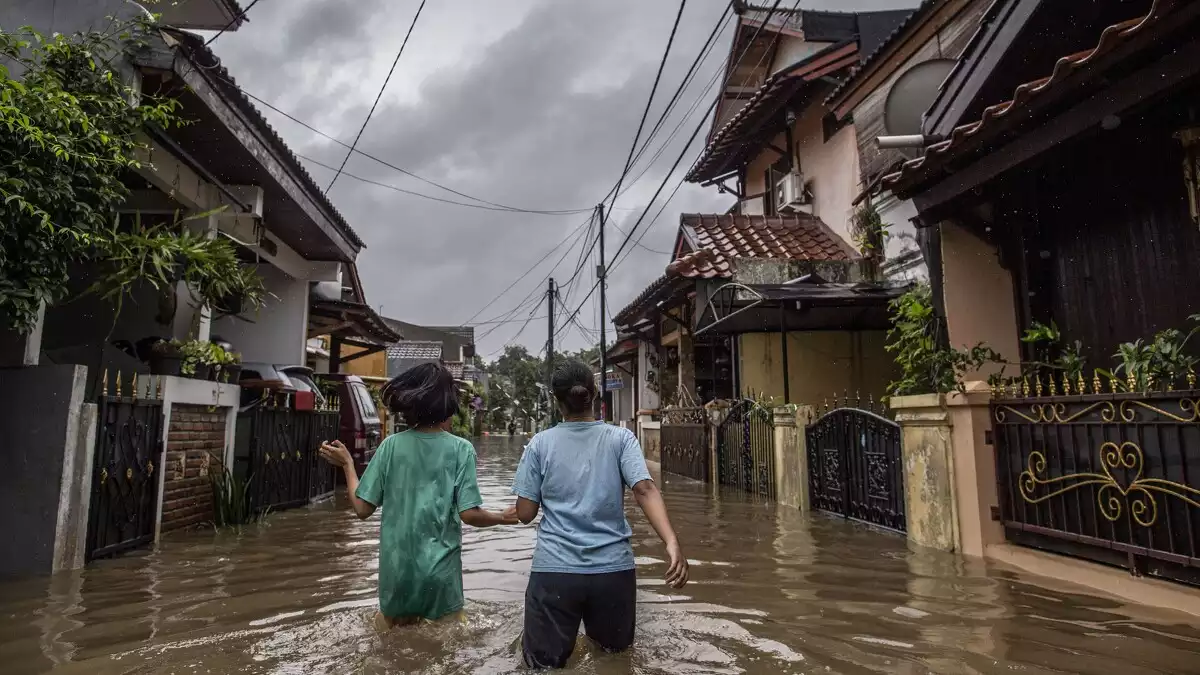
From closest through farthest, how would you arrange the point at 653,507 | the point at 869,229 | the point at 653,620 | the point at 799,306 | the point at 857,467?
the point at 653,507
the point at 653,620
the point at 857,467
the point at 799,306
the point at 869,229

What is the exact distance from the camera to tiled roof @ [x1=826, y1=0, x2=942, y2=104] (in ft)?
32.1

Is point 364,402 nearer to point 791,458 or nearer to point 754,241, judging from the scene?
point 791,458

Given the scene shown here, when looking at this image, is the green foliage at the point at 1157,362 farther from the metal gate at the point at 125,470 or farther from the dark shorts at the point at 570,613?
the metal gate at the point at 125,470

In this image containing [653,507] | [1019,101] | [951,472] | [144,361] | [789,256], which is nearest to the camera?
[653,507]

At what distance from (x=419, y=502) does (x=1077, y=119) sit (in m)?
4.71

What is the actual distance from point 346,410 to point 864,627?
31.8 ft

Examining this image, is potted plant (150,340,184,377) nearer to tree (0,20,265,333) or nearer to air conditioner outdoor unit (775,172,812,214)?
tree (0,20,265,333)

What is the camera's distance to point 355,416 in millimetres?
Answer: 11766

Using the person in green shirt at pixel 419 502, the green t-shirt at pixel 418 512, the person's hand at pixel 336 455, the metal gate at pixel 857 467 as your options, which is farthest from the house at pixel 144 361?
the metal gate at pixel 857 467

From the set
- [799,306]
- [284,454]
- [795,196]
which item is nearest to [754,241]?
[795,196]

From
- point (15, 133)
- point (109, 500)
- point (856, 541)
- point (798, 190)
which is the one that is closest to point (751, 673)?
point (856, 541)

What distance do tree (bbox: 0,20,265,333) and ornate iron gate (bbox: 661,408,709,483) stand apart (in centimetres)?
877

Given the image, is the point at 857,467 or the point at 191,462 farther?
the point at 857,467

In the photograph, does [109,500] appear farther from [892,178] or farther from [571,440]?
[892,178]
